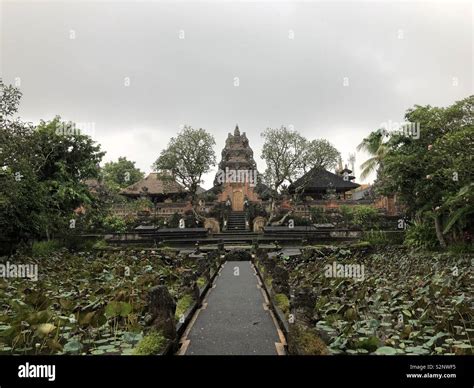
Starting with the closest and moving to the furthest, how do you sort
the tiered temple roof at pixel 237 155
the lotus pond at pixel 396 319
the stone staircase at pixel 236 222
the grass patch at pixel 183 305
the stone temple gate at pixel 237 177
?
the lotus pond at pixel 396 319 < the grass patch at pixel 183 305 < the stone staircase at pixel 236 222 < the stone temple gate at pixel 237 177 < the tiered temple roof at pixel 237 155

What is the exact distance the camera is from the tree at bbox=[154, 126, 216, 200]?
31750 mm

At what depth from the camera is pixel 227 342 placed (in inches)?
211

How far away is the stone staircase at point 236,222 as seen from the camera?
2891 cm

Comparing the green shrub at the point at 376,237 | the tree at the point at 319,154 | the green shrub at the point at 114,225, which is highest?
the tree at the point at 319,154

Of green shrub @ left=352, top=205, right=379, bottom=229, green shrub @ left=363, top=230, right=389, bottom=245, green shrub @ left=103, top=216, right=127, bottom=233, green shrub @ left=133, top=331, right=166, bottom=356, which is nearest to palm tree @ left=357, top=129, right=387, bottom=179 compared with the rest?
green shrub @ left=352, top=205, right=379, bottom=229

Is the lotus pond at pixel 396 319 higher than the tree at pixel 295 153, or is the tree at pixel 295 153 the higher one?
the tree at pixel 295 153

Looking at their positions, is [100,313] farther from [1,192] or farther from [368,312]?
[1,192]

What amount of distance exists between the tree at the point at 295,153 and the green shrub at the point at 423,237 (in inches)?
531

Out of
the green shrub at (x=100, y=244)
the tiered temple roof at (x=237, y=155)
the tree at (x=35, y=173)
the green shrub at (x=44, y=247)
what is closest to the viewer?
the tree at (x=35, y=173)

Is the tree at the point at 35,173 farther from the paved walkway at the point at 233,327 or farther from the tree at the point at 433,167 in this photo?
the tree at the point at 433,167

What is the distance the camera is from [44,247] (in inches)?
748

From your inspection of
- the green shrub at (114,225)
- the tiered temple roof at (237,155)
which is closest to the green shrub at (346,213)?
the tiered temple roof at (237,155)
